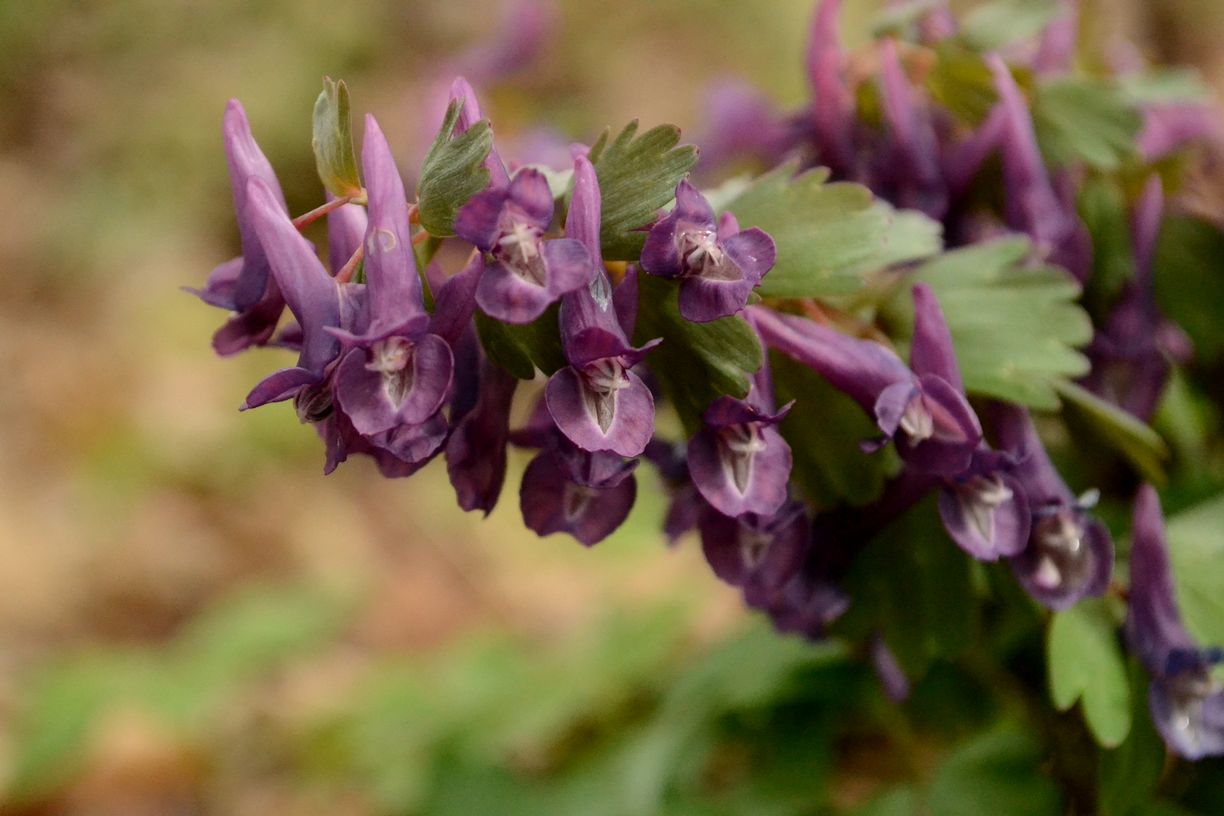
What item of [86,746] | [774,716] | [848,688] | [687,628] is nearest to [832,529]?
[848,688]

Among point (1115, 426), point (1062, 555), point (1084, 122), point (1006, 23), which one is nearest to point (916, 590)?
point (1062, 555)

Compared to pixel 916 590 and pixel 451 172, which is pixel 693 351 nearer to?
pixel 451 172

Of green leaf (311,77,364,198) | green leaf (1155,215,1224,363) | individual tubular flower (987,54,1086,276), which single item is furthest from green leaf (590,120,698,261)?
green leaf (1155,215,1224,363)

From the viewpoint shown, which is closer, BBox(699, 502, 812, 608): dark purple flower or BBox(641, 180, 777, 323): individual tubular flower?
BBox(641, 180, 777, 323): individual tubular flower

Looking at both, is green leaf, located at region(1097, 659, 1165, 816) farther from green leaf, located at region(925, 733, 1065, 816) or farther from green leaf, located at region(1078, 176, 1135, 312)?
green leaf, located at region(1078, 176, 1135, 312)

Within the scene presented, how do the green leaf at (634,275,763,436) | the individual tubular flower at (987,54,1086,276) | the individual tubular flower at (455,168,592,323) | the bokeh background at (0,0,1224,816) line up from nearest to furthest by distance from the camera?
the individual tubular flower at (455,168,592,323), the green leaf at (634,275,763,436), the individual tubular flower at (987,54,1086,276), the bokeh background at (0,0,1224,816)

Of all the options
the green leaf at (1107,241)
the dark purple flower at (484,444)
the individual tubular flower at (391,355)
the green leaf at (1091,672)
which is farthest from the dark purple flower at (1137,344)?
the individual tubular flower at (391,355)
